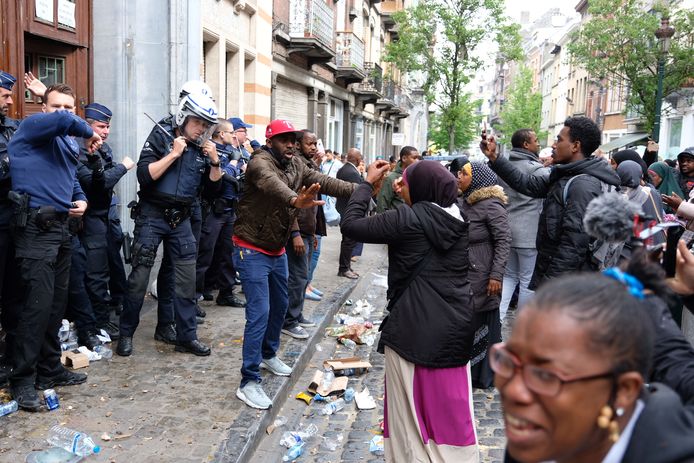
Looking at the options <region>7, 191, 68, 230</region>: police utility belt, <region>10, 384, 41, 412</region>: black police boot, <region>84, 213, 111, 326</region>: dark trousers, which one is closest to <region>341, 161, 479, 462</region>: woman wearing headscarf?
<region>7, 191, 68, 230</region>: police utility belt

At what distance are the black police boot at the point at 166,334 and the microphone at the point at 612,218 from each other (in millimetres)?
4785

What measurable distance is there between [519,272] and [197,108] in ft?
11.8

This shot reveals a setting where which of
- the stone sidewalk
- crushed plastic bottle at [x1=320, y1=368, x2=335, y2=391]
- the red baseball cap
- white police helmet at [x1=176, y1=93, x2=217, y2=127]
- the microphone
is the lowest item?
crushed plastic bottle at [x1=320, y1=368, x2=335, y2=391]

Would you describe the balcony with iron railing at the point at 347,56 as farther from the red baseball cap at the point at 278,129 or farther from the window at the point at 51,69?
the red baseball cap at the point at 278,129

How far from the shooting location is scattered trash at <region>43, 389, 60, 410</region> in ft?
15.1

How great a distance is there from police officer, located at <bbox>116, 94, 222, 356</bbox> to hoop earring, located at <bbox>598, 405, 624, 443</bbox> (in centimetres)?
461

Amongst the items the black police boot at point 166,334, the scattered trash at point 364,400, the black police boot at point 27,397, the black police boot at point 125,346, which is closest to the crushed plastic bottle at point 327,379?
the scattered trash at point 364,400

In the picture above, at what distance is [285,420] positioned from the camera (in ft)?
17.0

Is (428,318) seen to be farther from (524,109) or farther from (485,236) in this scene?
(524,109)

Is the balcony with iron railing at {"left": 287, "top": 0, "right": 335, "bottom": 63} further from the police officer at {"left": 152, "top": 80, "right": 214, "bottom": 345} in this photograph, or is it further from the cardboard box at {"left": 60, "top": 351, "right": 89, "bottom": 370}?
the cardboard box at {"left": 60, "top": 351, "right": 89, "bottom": 370}

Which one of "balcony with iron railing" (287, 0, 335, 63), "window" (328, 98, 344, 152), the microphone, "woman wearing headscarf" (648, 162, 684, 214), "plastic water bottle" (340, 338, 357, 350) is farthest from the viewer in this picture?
"window" (328, 98, 344, 152)

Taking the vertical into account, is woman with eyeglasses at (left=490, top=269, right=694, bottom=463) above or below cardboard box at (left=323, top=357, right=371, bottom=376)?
above

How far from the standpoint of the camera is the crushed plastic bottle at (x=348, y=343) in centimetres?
725

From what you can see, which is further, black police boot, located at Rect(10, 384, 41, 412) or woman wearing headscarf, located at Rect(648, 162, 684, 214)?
woman wearing headscarf, located at Rect(648, 162, 684, 214)
